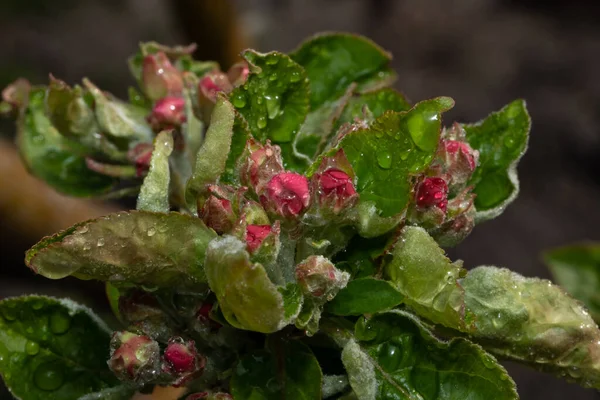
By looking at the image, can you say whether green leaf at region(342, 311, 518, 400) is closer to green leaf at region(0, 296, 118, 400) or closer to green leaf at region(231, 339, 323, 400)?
green leaf at region(231, 339, 323, 400)

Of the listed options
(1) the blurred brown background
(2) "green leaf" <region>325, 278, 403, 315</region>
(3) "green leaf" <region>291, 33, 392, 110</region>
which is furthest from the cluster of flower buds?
(1) the blurred brown background

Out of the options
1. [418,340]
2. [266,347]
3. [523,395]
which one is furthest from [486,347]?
[523,395]

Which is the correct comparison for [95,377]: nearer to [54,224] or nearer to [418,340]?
[418,340]

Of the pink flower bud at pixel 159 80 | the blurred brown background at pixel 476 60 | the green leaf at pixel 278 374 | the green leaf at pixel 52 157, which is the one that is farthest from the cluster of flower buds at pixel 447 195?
the blurred brown background at pixel 476 60

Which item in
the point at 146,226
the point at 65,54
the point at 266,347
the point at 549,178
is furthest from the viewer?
the point at 65,54

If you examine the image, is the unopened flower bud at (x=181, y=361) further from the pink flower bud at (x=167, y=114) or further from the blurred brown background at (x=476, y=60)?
the blurred brown background at (x=476, y=60)
